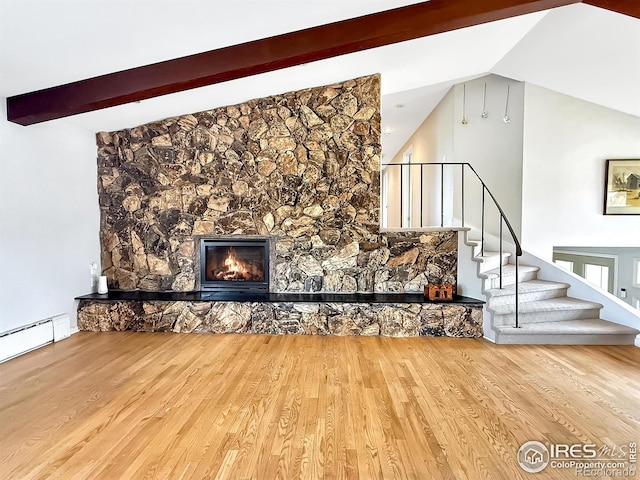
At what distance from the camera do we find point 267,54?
3217 millimetres

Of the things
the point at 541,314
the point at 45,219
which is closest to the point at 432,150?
the point at 541,314

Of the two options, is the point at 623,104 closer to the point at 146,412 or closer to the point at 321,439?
the point at 321,439

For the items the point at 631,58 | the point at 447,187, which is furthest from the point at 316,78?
the point at 631,58

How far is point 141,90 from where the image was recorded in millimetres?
3301

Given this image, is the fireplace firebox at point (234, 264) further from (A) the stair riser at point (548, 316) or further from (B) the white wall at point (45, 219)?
(A) the stair riser at point (548, 316)

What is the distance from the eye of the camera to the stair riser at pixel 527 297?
4262 millimetres

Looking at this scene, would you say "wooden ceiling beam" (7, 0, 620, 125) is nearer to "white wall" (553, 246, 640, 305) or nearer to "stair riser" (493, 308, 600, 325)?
"stair riser" (493, 308, 600, 325)

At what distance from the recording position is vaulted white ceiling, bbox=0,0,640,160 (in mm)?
2545

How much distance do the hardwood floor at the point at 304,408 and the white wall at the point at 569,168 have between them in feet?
7.05

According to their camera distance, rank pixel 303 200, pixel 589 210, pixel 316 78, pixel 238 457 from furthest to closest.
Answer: pixel 589 210 < pixel 303 200 < pixel 316 78 < pixel 238 457

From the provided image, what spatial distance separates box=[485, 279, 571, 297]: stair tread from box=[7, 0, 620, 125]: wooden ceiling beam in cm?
280

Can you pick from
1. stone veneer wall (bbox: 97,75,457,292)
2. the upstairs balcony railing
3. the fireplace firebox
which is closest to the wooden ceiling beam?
stone veneer wall (bbox: 97,75,457,292)

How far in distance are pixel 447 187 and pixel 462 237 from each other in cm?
191

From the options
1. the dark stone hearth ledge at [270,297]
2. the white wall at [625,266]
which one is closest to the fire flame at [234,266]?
the dark stone hearth ledge at [270,297]
